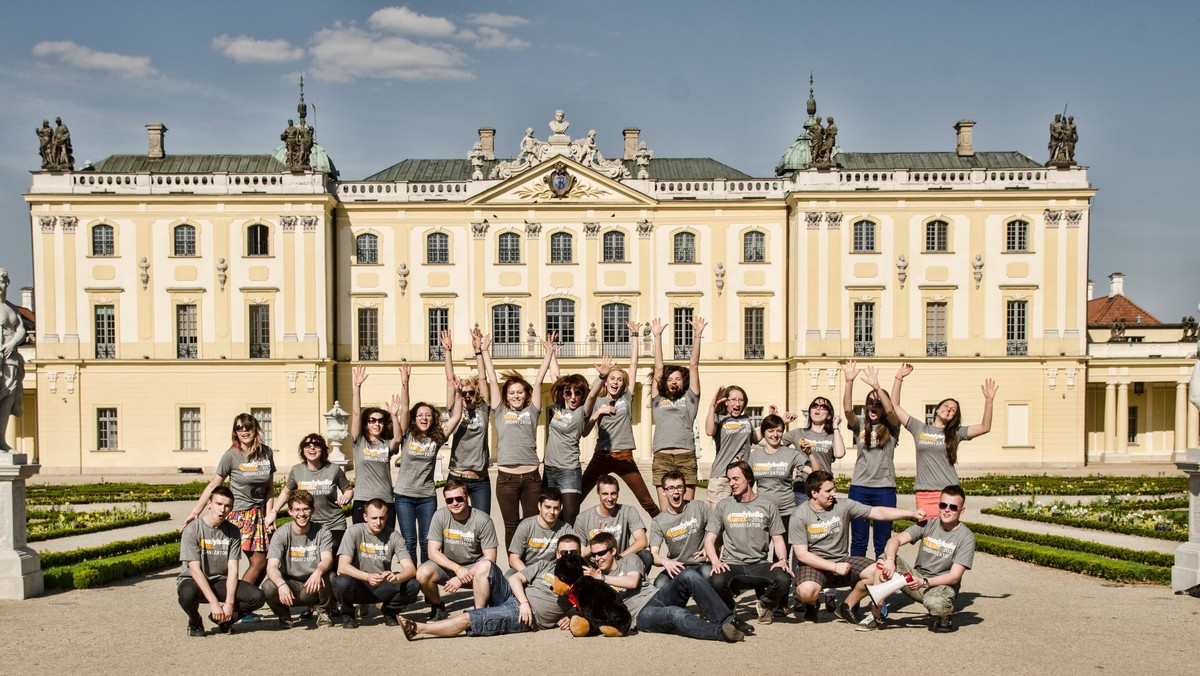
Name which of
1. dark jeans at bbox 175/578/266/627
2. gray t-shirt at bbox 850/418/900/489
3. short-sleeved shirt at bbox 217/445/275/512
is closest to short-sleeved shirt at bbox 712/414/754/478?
gray t-shirt at bbox 850/418/900/489

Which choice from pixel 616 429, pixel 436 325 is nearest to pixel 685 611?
pixel 616 429

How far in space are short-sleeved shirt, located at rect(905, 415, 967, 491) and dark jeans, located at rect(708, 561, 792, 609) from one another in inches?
84.1

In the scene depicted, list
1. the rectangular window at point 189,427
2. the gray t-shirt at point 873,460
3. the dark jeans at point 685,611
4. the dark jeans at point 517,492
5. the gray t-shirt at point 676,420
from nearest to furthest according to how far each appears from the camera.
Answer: the dark jeans at point 685,611 < the dark jeans at point 517,492 < the gray t-shirt at point 873,460 < the gray t-shirt at point 676,420 < the rectangular window at point 189,427

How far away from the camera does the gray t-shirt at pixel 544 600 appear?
10117 mm

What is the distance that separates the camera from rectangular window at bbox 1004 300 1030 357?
38.2m

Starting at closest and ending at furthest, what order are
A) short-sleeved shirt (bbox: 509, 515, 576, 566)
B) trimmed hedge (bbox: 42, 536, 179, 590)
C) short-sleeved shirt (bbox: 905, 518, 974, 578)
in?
short-sleeved shirt (bbox: 905, 518, 974, 578)
short-sleeved shirt (bbox: 509, 515, 576, 566)
trimmed hedge (bbox: 42, 536, 179, 590)

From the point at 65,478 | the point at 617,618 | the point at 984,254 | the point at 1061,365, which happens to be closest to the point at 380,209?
the point at 65,478

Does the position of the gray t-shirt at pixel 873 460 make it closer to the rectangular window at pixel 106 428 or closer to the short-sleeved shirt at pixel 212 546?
the short-sleeved shirt at pixel 212 546

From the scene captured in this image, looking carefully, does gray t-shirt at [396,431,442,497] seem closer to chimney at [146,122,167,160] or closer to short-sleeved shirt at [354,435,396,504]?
short-sleeved shirt at [354,435,396,504]

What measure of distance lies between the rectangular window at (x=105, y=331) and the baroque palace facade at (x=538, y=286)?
0.16 feet

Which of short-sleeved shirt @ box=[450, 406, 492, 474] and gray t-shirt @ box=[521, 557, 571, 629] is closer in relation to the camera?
gray t-shirt @ box=[521, 557, 571, 629]

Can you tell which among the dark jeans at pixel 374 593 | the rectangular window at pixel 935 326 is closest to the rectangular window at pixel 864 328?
the rectangular window at pixel 935 326

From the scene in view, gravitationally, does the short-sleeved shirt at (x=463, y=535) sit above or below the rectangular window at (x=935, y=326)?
below

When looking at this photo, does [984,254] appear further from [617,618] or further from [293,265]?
[617,618]
